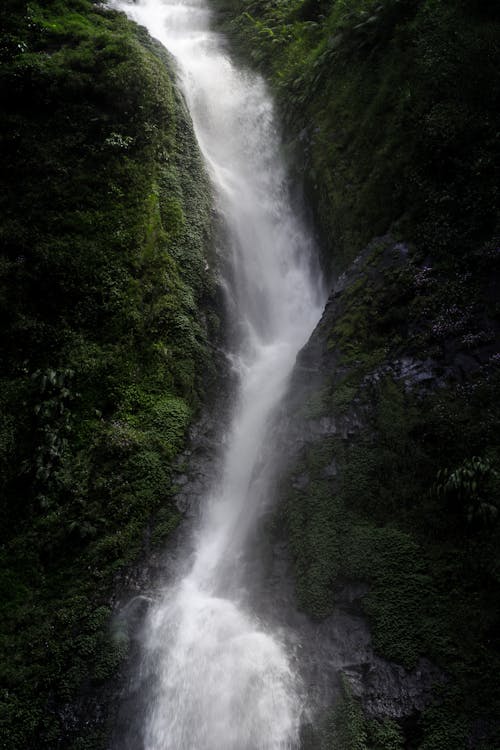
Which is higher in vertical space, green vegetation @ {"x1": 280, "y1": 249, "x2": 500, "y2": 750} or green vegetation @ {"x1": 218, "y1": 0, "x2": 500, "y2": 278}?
green vegetation @ {"x1": 218, "y1": 0, "x2": 500, "y2": 278}

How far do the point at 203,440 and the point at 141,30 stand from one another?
17.6 metres

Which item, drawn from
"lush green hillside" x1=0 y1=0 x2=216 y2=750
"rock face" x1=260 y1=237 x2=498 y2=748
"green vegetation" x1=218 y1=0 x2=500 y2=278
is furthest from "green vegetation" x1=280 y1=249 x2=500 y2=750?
"lush green hillside" x1=0 y1=0 x2=216 y2=750

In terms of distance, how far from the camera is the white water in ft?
23.6

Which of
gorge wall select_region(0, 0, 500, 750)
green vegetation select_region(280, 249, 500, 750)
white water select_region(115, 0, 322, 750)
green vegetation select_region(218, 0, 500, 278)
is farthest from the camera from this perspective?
green vegetation select_region(218, 0, 500, 278)

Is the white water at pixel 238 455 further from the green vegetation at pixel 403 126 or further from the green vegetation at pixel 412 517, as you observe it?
the green vegetation at pixel 403 126

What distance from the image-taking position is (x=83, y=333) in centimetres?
1151

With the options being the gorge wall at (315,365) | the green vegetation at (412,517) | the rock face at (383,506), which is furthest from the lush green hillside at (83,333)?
the green vegetation at (412,517)

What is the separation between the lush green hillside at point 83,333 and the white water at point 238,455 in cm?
112

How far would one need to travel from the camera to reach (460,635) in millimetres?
6465

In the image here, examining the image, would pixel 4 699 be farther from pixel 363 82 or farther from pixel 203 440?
pixel 363 82

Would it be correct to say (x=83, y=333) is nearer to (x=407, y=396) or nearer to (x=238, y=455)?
(x=238, y=455)

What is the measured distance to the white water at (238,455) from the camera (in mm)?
7203

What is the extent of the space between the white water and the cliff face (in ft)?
3.37

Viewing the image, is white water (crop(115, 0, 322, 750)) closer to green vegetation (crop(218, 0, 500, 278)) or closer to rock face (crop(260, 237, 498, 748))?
rock face (crop(260, 237, 498, 748))
